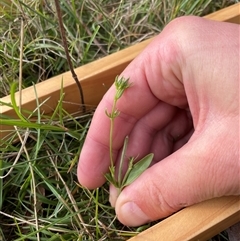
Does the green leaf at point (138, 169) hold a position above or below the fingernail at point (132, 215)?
above

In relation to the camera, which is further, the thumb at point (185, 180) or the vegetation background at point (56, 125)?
the vegetation background at point (56, 125)

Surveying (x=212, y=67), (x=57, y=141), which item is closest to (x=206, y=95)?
(x=212, y=67)

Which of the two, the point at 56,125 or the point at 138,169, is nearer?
the point at 138,169

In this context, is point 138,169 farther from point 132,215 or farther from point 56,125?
point 56,125

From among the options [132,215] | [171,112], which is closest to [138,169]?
[132,215]
